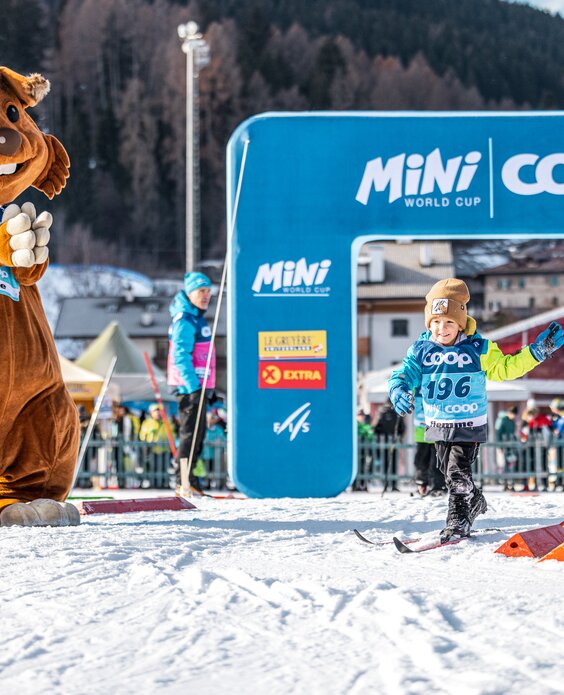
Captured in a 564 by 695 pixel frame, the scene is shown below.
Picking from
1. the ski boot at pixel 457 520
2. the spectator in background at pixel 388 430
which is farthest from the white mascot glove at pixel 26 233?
the spectator in background at pixel 388 430

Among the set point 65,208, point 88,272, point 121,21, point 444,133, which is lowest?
point 444,133

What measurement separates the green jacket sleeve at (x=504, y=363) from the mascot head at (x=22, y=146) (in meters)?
2.40

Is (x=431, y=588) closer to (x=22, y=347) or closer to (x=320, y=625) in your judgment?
(x=320, y=625)

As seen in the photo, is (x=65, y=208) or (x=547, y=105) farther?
(x=547, y=105)

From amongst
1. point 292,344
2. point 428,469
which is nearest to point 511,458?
point 428,469

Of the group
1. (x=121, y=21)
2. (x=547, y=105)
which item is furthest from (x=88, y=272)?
(x=547, y=105)

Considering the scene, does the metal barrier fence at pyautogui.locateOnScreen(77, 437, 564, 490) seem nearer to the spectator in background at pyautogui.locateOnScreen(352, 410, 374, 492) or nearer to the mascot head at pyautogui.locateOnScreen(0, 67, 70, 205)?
the spectator in background at pyautogui.locateOnScreen(352, 410, 374, 492)

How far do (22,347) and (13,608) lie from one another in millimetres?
2374

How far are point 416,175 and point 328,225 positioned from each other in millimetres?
765

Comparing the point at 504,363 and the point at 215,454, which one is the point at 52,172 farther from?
the point at 215,454

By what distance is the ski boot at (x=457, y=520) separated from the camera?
16.7ft

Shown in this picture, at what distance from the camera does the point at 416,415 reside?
8.86 metres

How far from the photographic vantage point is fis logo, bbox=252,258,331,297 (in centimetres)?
846

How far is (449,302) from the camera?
5.35 metres
